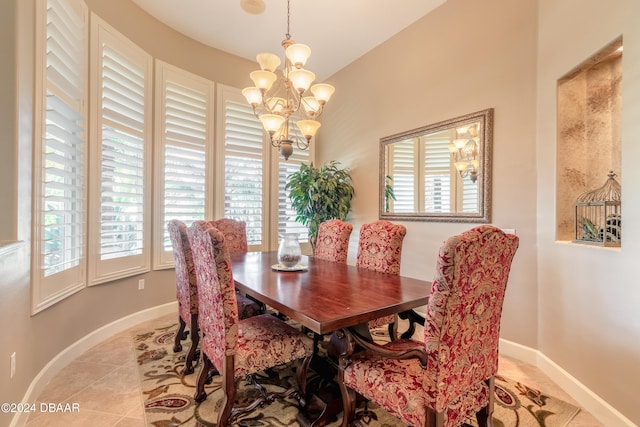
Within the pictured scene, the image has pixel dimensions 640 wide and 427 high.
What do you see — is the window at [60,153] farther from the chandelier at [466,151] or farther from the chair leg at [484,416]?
the chandelier at [466,151]

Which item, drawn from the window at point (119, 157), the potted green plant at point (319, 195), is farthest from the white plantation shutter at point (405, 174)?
the window at point (119, 157)

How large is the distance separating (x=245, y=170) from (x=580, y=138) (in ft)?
11.9

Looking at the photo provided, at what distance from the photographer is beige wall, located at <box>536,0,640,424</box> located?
A: 1.67 metres

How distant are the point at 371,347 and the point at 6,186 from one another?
2.23m

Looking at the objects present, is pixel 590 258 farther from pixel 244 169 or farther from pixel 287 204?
pixel 244 169

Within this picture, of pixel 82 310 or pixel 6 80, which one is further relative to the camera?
A: pixel 82 310

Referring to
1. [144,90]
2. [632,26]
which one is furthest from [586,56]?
[144,90]

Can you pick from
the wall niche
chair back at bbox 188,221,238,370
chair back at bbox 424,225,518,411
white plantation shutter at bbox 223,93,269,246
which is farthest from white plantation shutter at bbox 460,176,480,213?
white plantation shutter at bbox 223,93,269,246

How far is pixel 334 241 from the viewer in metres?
→ 3.02

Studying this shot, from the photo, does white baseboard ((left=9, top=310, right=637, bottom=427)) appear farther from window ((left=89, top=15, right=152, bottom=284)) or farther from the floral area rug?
window ((left=89, top=15, right=152, bottom=284))

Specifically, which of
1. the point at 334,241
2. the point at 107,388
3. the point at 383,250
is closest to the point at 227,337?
the point at 107,388

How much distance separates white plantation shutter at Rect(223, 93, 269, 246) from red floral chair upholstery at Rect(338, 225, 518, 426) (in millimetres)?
3105

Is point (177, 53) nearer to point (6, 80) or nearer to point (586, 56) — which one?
point (6, 80)

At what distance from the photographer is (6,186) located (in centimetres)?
175
